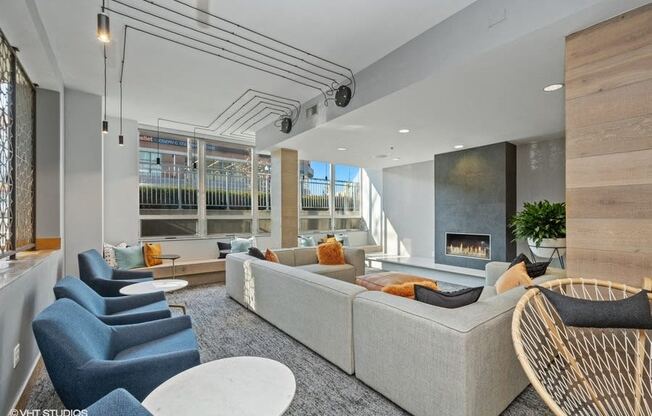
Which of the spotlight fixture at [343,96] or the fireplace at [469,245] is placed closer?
the spotlight fixture at [343,96]

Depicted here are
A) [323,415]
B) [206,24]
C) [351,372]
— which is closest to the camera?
[323,415]

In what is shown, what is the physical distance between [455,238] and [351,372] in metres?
4.79

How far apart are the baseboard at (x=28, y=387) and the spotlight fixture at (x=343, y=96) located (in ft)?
12.4

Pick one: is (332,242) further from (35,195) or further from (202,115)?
(35,195)

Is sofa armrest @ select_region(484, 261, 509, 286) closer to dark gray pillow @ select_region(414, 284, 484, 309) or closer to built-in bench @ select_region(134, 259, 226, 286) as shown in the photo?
dark gray pillow @ select_region(414, 284, 484, 309)

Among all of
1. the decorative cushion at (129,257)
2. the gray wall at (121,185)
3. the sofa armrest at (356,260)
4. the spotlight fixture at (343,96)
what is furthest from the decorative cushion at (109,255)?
the spotlight fixture at (343,96)

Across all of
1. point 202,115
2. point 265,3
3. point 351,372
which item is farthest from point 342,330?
point 202,115

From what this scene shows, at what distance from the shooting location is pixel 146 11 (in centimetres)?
257

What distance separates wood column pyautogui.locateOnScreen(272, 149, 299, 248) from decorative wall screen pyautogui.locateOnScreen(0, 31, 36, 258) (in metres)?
3.53

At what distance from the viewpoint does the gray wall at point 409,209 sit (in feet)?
24.2

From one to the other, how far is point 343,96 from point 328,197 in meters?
5.24

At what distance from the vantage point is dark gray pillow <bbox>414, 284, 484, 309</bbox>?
191 centimetres

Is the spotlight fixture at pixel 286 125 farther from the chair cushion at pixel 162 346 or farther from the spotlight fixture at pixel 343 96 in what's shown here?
the chair cushion at pixel 162 346

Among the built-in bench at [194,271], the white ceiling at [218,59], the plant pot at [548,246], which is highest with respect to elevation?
the white ceiling at [218,59]
